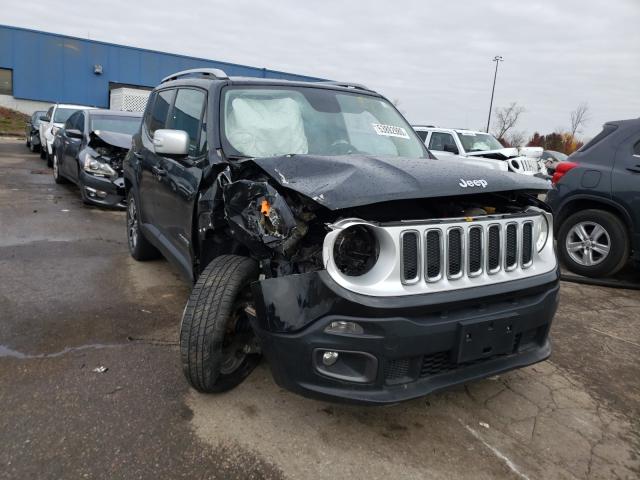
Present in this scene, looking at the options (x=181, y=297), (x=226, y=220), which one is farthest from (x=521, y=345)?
(x=181, y=297)

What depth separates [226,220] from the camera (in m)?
2.99

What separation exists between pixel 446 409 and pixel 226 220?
65.9 inches

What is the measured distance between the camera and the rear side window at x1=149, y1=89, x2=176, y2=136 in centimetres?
460

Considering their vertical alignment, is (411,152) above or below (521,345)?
above

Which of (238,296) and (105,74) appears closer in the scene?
(238,296)

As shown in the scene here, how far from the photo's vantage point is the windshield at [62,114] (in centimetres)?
1377

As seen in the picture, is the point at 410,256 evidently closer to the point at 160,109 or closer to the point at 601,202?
the point at 160,109

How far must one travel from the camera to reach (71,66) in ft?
112

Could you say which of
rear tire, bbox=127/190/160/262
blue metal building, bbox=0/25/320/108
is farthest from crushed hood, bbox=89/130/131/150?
blue metal building, bbox=0/25/320/108

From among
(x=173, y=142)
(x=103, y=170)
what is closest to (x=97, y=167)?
(x=103, y=170)

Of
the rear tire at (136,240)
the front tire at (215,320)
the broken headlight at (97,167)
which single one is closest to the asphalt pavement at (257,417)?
the front tire at (215,320)

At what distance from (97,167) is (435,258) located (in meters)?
7.26

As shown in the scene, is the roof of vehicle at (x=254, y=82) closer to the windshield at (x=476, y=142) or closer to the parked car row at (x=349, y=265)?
the parked car row at (x=349, y=265)

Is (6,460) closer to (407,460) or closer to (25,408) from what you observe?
(25,408)
